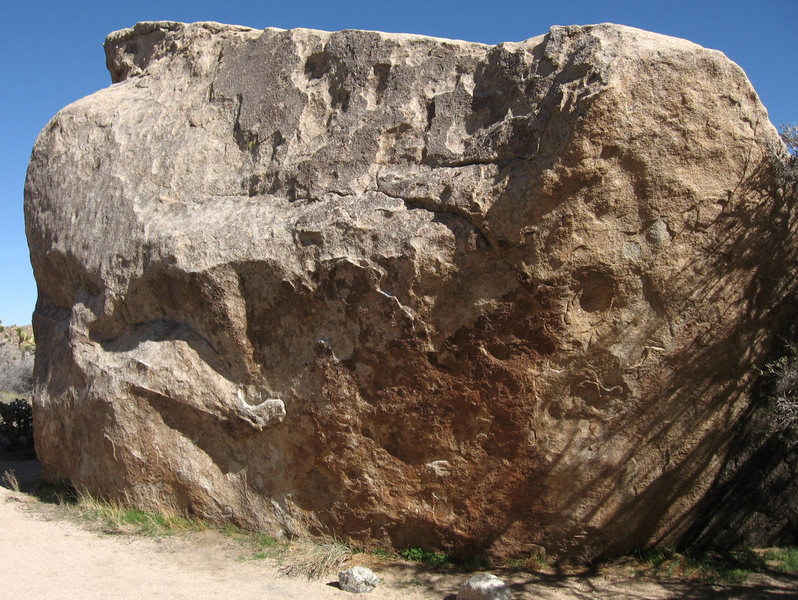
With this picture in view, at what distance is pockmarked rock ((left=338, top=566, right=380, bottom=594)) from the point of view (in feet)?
13.1

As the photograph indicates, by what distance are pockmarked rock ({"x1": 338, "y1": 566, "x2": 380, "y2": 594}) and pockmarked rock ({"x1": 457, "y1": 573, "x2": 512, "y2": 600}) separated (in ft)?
1.73

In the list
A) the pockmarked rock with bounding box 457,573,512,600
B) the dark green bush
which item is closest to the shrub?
the dark green bush

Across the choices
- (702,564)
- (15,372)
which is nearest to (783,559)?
(702,564)

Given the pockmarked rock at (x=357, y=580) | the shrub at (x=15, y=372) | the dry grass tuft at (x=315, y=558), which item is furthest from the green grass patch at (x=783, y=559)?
the shrub at (x=15, y=372)

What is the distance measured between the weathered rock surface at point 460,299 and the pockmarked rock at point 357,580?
43 cm

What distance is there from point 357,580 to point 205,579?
3.09 ft

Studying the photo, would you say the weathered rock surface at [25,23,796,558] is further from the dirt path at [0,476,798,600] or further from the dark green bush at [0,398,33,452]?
the dark green bush at [0,398,33,452]

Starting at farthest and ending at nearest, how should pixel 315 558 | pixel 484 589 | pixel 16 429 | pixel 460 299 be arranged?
pixel 16 429
pixel 315 558
pixel 460 299
pixel 484 589

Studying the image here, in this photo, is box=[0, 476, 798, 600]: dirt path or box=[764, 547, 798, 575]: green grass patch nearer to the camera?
box=[0, 476, 798, 600]: dirt path

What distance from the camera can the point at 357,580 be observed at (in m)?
4.00

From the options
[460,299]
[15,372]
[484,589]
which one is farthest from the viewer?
[15,372]

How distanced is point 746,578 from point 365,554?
7.55ft

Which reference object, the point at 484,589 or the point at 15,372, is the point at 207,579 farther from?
the point at 15,372

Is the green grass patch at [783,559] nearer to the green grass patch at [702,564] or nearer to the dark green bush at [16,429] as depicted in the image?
the green grass patch at [702,564]
